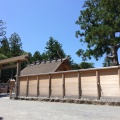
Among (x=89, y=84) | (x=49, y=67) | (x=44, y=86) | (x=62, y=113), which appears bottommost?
(x=62, y=113)

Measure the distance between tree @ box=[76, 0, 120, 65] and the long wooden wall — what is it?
1332 centimetres

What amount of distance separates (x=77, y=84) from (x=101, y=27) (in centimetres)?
1521

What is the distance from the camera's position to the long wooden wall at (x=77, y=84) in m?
12.3

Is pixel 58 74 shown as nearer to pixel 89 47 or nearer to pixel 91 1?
pixel 89 47

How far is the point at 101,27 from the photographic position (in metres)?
27.6

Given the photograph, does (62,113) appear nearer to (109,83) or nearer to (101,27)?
(109,83)

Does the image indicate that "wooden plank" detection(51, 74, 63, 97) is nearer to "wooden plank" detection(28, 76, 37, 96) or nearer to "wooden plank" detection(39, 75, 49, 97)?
"wooden plank" detection(39, 75, 49, 97)

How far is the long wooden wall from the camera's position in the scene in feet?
40.3

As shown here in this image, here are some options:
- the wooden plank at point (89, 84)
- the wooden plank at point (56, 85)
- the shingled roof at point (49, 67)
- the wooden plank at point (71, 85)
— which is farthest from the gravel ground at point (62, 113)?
the shingled roof at point (49, 67)

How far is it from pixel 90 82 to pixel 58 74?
115 inches

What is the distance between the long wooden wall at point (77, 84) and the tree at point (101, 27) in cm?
1332

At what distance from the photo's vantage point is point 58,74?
610 inches

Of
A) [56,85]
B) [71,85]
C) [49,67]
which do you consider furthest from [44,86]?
[49,67]

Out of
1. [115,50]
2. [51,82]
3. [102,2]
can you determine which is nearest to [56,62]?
[115,50]
